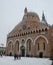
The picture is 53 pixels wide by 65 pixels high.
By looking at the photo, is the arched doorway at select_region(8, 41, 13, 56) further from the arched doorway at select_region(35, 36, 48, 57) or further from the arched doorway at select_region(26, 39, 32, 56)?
the arched doorway at select_region(35, 36, 48, 57)

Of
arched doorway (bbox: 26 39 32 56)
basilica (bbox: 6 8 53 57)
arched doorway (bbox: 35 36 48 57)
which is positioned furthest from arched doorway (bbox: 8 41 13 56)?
arched doorway (bbox: 35 36 48 57)

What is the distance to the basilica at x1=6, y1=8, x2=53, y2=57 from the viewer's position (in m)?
36.5

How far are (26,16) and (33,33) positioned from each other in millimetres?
11122

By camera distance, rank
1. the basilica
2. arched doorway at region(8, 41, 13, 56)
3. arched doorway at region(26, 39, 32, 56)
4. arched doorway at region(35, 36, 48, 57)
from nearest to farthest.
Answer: the basilica
arched doorway at region(35, 36, 48, 57)
arched doorway at region(26, 39, 32, 56)
arched doorway at region(8, 41, 13, 56)

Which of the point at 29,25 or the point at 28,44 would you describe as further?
the point at 29,25

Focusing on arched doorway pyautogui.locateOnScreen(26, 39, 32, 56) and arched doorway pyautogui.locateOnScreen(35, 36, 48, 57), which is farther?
arched doorway pyautogui.locateOnScreen(26, 39, 32, 56)

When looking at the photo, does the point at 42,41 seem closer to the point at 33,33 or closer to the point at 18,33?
the point at 33,33

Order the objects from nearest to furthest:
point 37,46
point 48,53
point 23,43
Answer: point 48,53, point 37,46, point 23,43

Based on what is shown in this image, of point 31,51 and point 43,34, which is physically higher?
point 43,34

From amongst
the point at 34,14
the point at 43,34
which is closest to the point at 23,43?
the point at 43,34

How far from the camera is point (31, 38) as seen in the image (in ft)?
131

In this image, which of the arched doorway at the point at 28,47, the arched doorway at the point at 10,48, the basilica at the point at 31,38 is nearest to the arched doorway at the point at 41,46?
the basilica at the point at 31,38

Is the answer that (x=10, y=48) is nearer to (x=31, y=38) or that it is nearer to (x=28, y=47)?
(x=28, y=47)

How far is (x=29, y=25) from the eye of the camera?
43.8 meters
